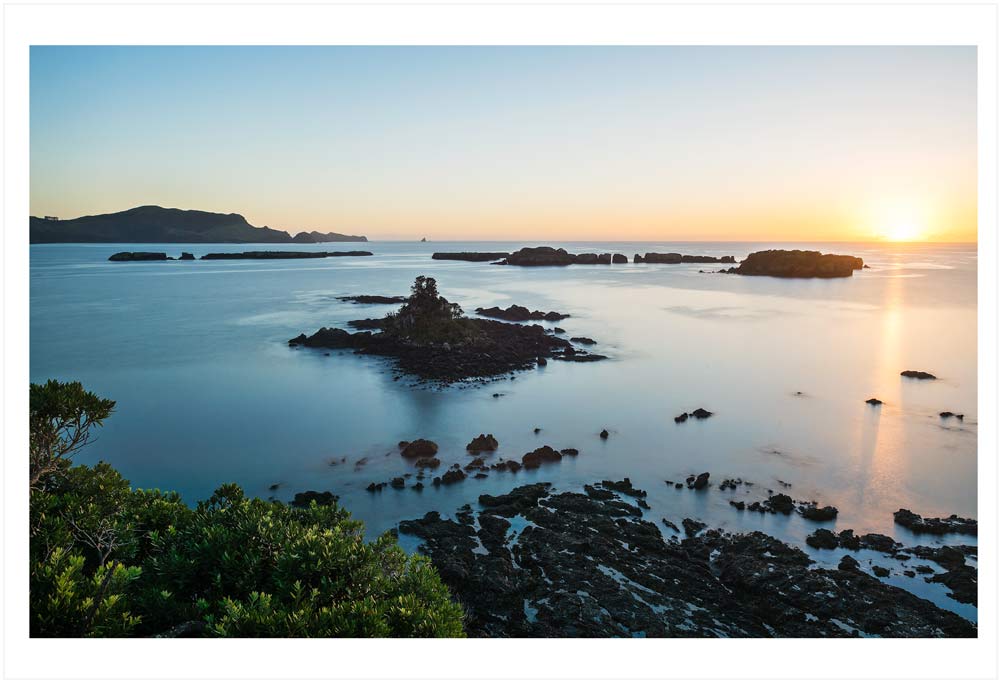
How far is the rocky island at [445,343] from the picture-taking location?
23688 mm

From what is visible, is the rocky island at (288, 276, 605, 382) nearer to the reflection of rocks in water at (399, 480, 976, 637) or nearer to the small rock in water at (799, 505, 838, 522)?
the reflection of rocks in water at (399, 480, 976, 637)

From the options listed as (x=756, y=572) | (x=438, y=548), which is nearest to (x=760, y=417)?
(x=756, y=572)

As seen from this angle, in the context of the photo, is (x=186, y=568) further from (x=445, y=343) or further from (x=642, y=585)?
(x=445, y=343)

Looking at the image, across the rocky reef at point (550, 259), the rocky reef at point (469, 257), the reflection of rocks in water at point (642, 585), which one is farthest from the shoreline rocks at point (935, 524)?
the rocky reef at point (469, 257)

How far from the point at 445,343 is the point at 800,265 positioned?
60.3 m

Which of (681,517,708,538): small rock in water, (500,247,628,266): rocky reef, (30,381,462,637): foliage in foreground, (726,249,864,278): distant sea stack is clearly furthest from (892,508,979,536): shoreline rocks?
(500,247,628,266): rocky reef

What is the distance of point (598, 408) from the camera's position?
1858 centimetres

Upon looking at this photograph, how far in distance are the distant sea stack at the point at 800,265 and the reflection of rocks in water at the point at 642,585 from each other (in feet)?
222

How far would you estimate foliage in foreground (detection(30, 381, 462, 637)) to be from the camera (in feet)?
14.3

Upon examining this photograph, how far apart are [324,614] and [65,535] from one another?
271 centimetres

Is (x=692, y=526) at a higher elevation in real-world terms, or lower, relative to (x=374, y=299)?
lower

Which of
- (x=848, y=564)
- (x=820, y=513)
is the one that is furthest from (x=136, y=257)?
(x=848, y=564)
